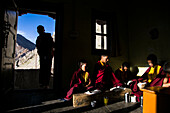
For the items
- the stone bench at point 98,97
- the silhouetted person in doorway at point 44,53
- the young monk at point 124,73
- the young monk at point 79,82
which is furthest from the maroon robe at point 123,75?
the silhouetted person in doorway at point 44,53

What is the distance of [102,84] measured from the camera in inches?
117

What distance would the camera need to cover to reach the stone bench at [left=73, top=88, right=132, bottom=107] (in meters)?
2.21

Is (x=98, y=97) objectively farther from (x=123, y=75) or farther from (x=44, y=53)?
(x=44, y=53)

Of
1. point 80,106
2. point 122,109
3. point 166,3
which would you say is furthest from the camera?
point 166,3

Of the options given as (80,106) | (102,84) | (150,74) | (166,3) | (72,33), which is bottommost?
(80,106)

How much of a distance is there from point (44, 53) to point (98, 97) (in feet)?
7.11

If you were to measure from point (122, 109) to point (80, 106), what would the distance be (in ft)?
2.64

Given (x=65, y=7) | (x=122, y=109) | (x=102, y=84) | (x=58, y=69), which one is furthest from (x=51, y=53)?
(x=122, y=109)

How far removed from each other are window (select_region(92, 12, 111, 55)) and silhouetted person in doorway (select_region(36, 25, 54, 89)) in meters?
1.47

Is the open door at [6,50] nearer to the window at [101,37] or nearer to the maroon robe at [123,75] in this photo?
the window at [101,37]

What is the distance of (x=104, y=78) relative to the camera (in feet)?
10.1

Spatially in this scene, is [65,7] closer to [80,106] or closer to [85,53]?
[85,53]

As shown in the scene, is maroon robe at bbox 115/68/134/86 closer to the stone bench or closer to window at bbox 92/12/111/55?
window at bbox 92/12/111/55

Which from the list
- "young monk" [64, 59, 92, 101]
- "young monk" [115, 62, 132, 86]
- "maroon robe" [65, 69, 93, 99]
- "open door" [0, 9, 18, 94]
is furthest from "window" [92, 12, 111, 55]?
"open door" [0, 9, 18, 94]
